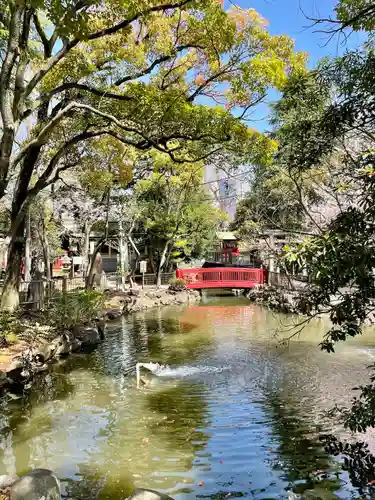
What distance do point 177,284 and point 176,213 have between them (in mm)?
3687

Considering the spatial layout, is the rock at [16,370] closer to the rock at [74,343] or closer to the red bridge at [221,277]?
the rock at [74,343]

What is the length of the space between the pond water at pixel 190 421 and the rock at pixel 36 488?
0.46 metres

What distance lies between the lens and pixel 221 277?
24.5 metres

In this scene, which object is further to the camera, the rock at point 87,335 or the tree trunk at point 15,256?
the rock at point 87,335

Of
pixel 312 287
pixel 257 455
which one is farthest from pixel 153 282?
pixel 312 287

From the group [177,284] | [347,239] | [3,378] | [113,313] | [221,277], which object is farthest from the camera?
[221,277]

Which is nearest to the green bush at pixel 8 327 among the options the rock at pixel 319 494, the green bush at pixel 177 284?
the rock at pixel 319 494

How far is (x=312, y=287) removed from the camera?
131 inches

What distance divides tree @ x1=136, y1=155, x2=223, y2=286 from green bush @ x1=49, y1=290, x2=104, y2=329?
8.22 metres

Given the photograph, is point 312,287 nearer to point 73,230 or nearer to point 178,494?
point 178,494

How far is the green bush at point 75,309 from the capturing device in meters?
11.3

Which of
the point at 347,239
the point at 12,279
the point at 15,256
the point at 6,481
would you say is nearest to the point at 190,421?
the point at 6,481

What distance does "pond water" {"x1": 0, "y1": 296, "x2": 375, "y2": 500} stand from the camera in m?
4.93

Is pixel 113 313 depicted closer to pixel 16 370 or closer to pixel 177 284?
pixel 177 284
